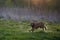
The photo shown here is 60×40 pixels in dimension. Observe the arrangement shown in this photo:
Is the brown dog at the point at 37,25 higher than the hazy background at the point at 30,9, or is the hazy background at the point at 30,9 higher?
the hazy background at the point at 30,9

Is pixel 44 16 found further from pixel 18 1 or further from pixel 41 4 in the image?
pixel 18 1

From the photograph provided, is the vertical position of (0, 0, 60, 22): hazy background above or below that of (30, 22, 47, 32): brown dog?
above

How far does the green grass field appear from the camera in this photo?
2.89 m

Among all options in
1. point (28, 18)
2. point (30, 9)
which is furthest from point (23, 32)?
point (30, 9)

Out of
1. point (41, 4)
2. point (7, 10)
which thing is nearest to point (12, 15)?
point (7, 10)

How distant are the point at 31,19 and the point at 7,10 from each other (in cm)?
39

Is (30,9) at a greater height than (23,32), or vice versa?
(30,9)

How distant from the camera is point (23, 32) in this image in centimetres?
293

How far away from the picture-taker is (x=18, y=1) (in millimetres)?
3004

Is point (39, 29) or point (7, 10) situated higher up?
point (7, 10)

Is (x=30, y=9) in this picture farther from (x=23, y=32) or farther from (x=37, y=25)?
(x=23, y=32)

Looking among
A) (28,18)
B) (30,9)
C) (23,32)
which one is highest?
(30,9)

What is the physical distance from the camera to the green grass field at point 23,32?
9.50 ft

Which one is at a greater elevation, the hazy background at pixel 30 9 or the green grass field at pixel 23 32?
the hazy background at pixel 30 9
